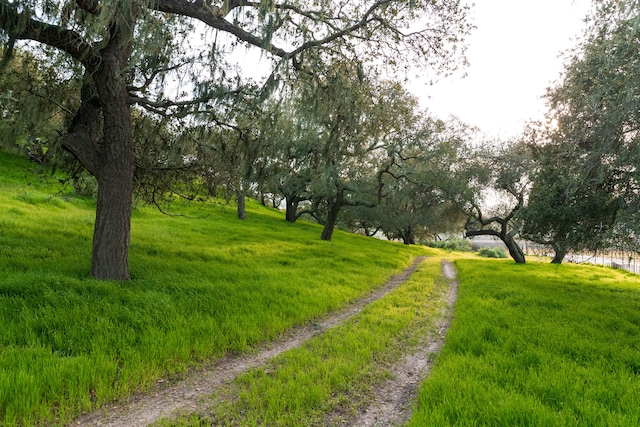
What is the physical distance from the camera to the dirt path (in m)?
3.33

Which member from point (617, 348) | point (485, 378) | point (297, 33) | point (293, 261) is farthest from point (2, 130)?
point (617, 348)

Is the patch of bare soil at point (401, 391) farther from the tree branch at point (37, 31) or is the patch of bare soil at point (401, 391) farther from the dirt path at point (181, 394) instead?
the tree branch at point (37, 31)

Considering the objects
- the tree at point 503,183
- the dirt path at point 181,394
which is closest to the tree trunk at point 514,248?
the tree at point 503,183

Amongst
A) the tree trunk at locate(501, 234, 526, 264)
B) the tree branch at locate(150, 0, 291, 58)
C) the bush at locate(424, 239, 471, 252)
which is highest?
the tree branch at locate(150, 0, 291, 58)

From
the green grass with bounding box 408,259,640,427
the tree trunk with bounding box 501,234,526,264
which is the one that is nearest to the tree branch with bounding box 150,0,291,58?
the green grass with bounding box 408,259,640,427

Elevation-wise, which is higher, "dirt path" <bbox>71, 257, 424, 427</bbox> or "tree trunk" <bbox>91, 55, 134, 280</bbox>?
"tree trunk" <bbox>91, 55, 134, 280</bbox>

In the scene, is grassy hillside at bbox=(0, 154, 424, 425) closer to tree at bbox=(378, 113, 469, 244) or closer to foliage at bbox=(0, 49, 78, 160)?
foliage at bbox=(0, 49, 78, 160)

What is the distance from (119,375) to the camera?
13.0ft

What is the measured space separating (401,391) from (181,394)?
288 centimetres

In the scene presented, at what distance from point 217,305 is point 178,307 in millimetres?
781

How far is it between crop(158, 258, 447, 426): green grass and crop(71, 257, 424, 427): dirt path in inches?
9.5

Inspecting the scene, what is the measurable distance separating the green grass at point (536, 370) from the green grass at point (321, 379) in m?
0.83

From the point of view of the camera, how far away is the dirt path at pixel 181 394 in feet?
10.9

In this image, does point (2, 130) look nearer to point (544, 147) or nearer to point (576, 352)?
point (576, 352)
